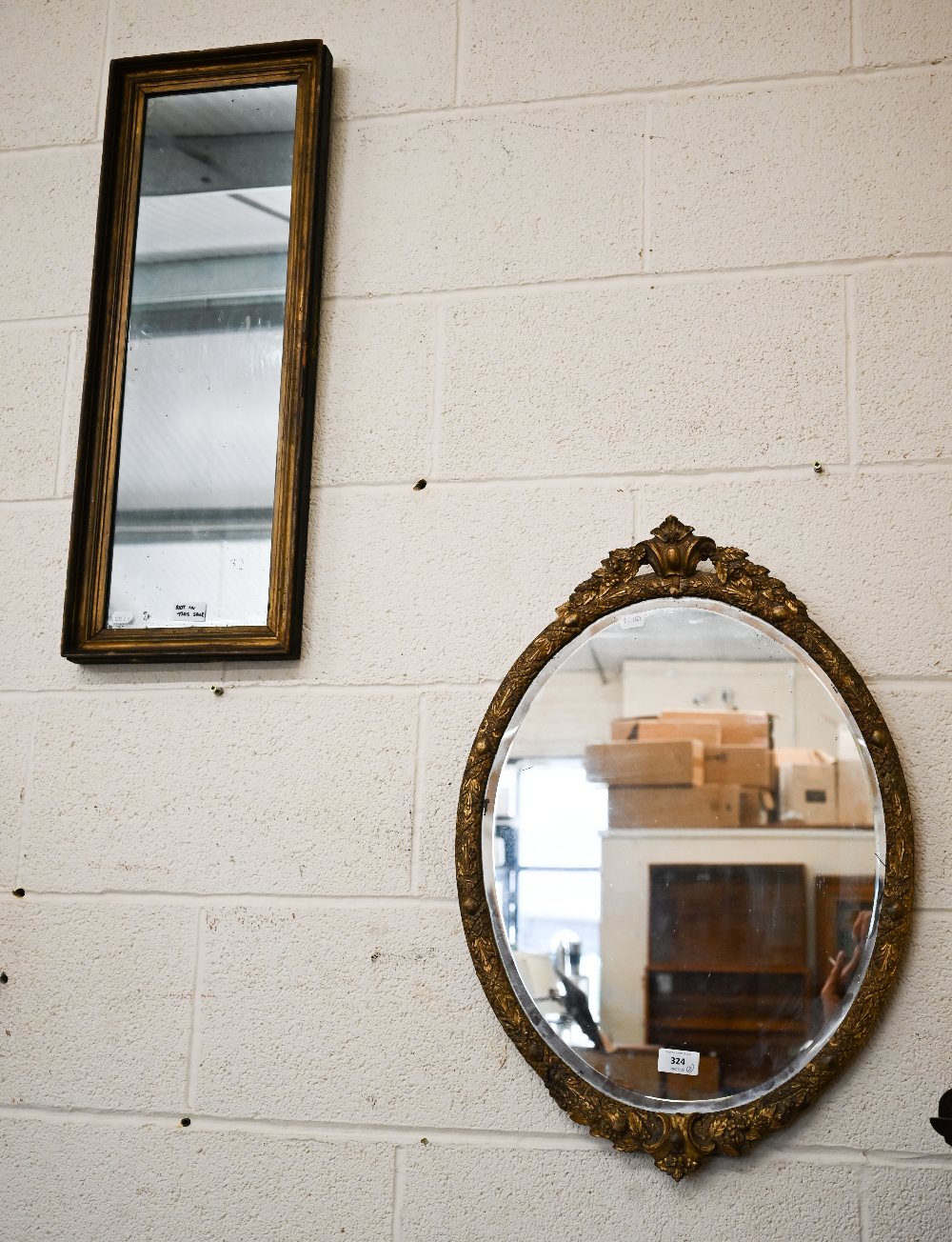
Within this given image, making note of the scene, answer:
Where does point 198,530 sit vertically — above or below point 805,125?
below

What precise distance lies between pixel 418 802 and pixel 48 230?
33.3 inches

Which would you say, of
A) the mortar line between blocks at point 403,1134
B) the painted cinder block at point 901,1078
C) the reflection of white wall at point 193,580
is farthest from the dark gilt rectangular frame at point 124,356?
the painted cinder block at point 901,1078

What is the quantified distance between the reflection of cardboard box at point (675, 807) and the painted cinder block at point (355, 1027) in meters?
0.21

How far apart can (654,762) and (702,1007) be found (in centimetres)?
24

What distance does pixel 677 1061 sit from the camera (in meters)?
1.18

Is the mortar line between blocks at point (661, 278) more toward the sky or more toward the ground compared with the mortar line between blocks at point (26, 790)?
more toward the sky

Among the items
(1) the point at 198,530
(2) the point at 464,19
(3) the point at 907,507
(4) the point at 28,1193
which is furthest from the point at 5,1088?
(2) the point at 464,19

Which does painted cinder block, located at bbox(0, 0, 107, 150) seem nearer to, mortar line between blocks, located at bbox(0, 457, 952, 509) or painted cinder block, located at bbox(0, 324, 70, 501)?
painted cinder block, located at bbox(0, 324, 70, 501)

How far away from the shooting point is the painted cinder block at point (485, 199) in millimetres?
1380

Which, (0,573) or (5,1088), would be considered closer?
(5,1088)

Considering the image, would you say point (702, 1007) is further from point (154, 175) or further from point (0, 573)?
point (154, 175)

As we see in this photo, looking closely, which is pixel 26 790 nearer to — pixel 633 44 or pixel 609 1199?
pixel 609 1199

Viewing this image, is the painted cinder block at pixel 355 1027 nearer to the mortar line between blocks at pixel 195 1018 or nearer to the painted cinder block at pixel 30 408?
the mortar line between blocks at pixel 195 1018

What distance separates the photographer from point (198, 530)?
138 centimetres
